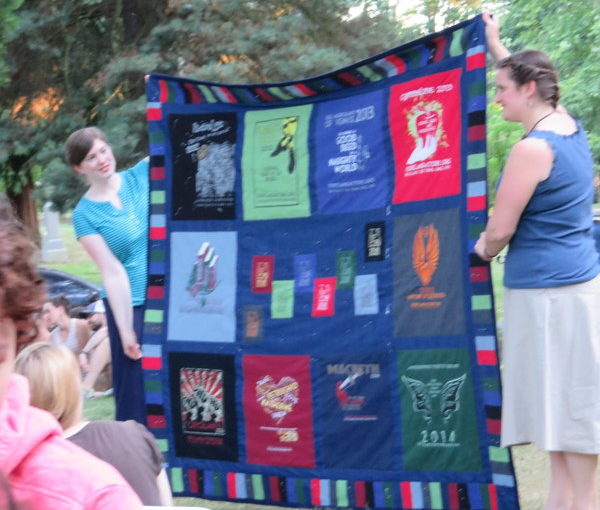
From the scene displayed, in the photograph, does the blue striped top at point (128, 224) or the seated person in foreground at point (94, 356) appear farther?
the seated person in foreground at point (94, 356)

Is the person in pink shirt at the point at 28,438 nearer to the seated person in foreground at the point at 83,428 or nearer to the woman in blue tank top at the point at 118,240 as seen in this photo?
the seated person in foreground at the point at 83,428

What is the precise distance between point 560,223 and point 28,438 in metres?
2.68

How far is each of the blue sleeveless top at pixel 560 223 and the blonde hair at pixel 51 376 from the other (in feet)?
5.49

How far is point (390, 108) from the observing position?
4.12 m

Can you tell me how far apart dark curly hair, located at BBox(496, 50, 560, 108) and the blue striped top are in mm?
1867

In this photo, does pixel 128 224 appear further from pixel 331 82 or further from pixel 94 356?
pixel 94 356

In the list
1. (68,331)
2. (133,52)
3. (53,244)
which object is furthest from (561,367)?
(53,244)

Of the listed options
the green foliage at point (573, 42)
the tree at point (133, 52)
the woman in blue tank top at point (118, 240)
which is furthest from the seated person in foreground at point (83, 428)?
the tree at point (133, 52)

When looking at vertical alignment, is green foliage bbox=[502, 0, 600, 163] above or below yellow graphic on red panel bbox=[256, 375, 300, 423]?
above

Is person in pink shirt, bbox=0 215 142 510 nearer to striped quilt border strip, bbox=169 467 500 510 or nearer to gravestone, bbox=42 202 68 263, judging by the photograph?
striped quilt border strip, bbox=169 467 500 510

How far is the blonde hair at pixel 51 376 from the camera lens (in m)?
2.59

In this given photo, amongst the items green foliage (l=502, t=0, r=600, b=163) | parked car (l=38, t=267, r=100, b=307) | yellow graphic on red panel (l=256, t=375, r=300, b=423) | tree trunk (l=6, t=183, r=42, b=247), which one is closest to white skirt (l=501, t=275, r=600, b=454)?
yellow graphic on red panel (l=256, t=375, r=300, b=423)

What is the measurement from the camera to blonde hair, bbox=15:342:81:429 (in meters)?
2.59

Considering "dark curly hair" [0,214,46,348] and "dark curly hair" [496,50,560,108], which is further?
"dark curly hair" [496,50,560,108]
